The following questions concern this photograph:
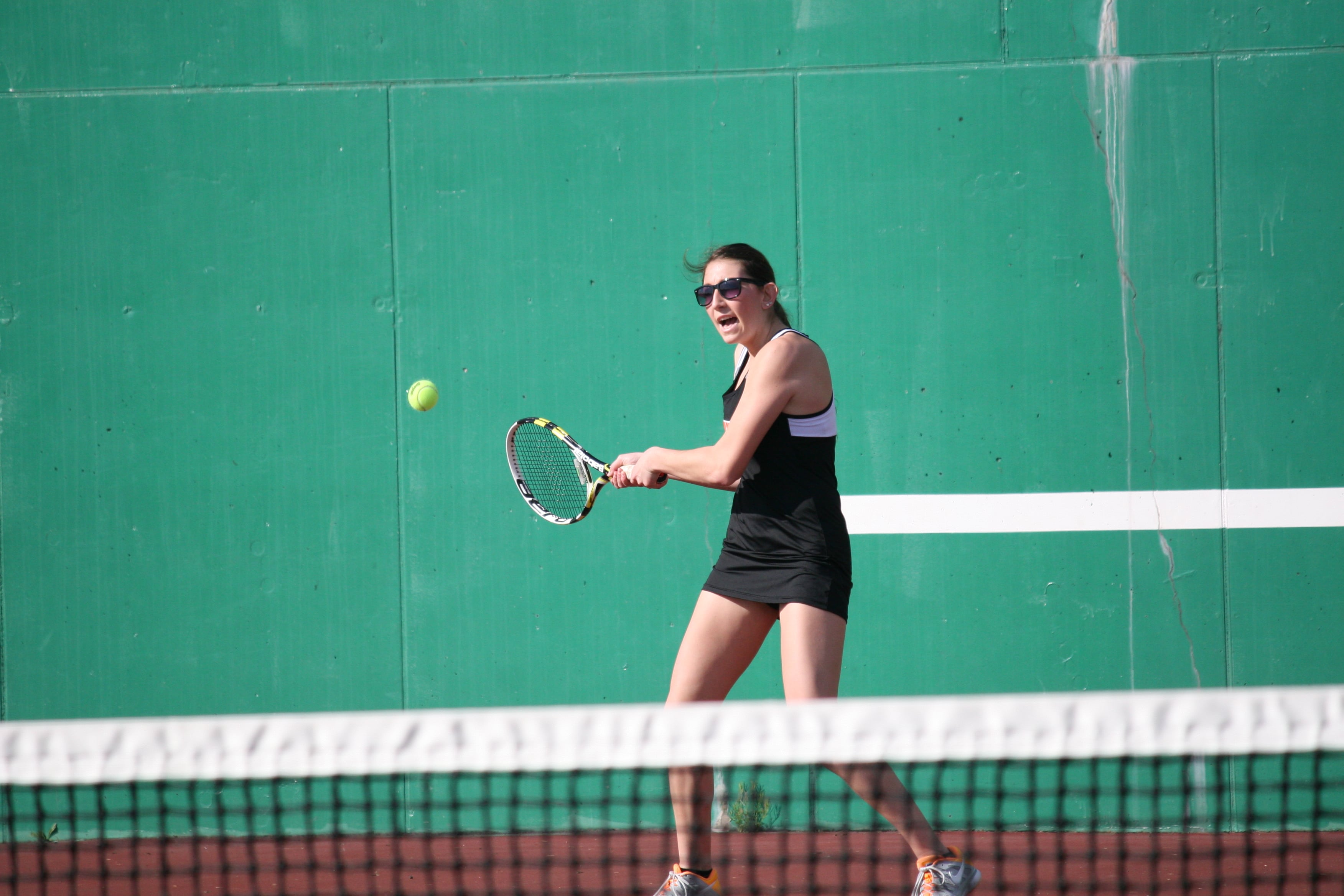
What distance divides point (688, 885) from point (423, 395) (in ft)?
6.07

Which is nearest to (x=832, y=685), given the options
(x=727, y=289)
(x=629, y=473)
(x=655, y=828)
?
(x=629, y=473)

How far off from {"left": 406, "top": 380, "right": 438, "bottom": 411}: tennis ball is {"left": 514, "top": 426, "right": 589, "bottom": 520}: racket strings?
13.2 inches

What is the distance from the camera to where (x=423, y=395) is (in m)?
3.58

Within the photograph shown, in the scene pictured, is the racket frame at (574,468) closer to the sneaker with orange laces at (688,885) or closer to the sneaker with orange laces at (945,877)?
the sneaker with orange laces at (688,885)

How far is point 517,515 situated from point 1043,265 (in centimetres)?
200

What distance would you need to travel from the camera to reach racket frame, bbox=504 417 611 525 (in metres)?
2.98

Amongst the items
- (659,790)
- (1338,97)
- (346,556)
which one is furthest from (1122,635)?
(346,556)

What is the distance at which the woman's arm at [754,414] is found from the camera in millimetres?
2527

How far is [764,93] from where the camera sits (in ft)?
11.8

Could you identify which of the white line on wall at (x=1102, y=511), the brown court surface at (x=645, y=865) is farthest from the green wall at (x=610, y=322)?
the brown court surface at (x=645, y=865)

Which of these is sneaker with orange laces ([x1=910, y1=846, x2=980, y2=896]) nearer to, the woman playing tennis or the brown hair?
the woman playing tennis

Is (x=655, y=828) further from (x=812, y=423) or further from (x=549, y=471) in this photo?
(x=812, y=423)

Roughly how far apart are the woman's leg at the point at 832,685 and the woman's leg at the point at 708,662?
102 millimetres

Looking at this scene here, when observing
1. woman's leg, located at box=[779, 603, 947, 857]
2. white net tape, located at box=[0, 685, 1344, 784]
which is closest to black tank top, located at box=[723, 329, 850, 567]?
woman's leg, located at box=[779, 603, 947, 857]
